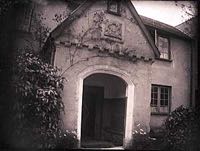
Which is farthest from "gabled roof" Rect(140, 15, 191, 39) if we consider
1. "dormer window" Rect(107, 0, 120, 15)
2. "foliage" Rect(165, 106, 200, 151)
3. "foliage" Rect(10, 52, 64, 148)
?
"foliage" Rect(10, 52, 64, 148)

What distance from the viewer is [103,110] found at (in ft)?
7.06

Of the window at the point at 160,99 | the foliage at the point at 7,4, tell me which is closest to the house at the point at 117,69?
the window at the point at 160,99

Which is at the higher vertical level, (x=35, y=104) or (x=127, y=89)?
(x=127, y=89)

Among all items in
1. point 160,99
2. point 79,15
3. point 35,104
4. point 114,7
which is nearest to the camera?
point 35,104

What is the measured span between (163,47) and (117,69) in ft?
1.81

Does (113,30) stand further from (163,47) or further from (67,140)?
(67,140)

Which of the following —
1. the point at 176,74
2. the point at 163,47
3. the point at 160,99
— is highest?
the point at 163,47

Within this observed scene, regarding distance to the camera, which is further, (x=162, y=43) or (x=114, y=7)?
(x=162, y=43)

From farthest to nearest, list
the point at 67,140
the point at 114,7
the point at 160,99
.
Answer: the point at 160,99, the point at 114,7, the point at 67,140

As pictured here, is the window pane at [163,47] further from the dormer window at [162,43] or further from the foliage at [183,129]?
the foliage at [183,129]

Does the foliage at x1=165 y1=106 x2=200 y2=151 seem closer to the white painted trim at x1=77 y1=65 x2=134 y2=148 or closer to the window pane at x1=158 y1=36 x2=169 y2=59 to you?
the white painted trim at x1=77 y1=65 x2=134 y2=148

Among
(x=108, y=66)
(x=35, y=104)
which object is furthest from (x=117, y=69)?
(x=35, y=104)

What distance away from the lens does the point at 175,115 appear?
2275 millimetres

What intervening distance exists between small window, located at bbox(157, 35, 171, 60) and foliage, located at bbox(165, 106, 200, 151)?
0.51 metres
